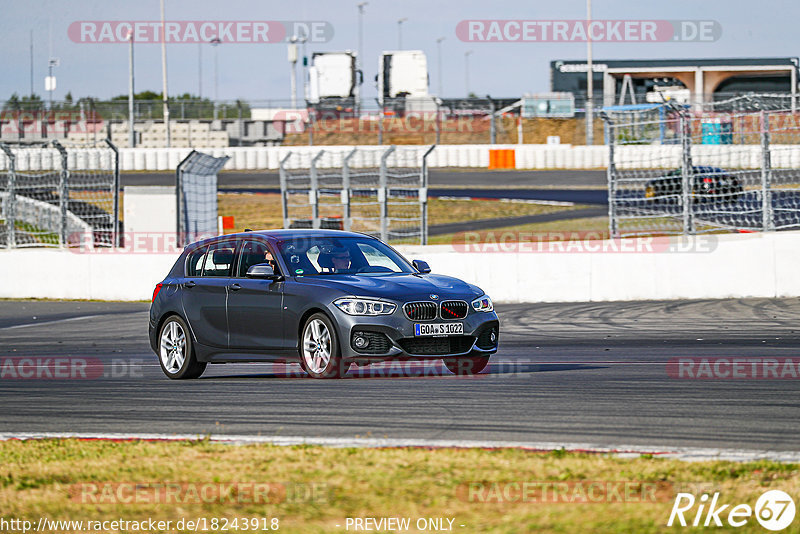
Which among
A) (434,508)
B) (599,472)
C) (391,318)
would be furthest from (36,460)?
(391,318)

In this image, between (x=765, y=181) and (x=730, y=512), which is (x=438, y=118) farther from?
(x=730, y=512)

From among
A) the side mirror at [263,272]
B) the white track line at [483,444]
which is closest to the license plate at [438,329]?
the side mirror at [263,272]

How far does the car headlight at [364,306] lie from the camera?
31.4 ft

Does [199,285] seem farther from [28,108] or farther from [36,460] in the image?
[28,108]

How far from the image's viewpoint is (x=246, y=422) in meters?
7.62

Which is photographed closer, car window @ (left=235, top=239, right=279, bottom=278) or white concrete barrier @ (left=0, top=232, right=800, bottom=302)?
car window @ (left=235, top=239, right=279, bottom=278)

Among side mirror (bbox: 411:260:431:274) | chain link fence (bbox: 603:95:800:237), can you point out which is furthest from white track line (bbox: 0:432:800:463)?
chain link fence (bbox: 603:95:800:237)

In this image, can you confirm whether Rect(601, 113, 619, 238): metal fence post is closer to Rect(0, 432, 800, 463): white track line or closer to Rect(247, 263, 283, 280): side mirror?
Rect(247, 263, 283, 280): side mirror

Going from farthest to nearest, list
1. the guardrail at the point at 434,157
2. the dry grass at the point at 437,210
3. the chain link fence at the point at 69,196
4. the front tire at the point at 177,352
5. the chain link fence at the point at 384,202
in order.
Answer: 1. the guardrail at the point at 434,157
2. the dry grass at the point at 437,210
3. the chain link fence at the point at 69,196
4. the chain link fence at the point at 384,202
5. the front tire at the point at 177,352

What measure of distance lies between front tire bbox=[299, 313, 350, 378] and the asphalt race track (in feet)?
0.49

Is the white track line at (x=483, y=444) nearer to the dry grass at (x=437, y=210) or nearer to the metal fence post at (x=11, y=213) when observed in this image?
the metal fence post at (x=11, y=213)

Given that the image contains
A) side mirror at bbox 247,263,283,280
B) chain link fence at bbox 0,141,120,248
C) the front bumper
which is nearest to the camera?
the front bumper

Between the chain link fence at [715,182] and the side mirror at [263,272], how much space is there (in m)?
8.58

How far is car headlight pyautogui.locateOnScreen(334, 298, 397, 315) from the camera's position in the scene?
31.4 ft
